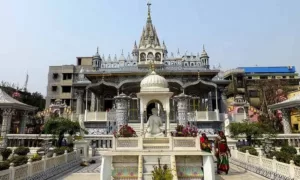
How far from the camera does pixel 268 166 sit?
1005cm

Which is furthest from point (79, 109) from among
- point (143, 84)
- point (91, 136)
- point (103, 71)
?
point (143, 84)

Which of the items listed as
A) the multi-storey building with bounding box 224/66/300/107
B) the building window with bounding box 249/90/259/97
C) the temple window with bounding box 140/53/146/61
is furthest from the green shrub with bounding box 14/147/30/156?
the building window with bounding box 249/90/259/97

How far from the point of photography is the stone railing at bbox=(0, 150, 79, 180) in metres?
7.85

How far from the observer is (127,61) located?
95.0ft

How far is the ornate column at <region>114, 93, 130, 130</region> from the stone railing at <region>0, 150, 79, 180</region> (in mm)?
8453

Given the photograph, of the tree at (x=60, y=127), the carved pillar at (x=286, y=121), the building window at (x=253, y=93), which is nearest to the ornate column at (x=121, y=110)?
the tree at (x=60, y=127)

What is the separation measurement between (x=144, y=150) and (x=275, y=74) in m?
55.1

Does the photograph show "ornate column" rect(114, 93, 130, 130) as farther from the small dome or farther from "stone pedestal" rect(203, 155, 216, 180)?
"stone pedestal" rect(203, 155, 216, 180)

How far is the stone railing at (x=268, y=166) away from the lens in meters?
8.41

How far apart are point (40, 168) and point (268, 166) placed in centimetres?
934

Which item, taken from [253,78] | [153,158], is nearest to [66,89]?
[253,78]

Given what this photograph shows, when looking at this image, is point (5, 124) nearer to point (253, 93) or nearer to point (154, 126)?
point (154, 126)

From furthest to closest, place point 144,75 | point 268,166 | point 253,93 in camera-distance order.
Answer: point 253,93, point 144,75, point 268,166

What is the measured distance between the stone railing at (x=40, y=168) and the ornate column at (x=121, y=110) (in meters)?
8.45
